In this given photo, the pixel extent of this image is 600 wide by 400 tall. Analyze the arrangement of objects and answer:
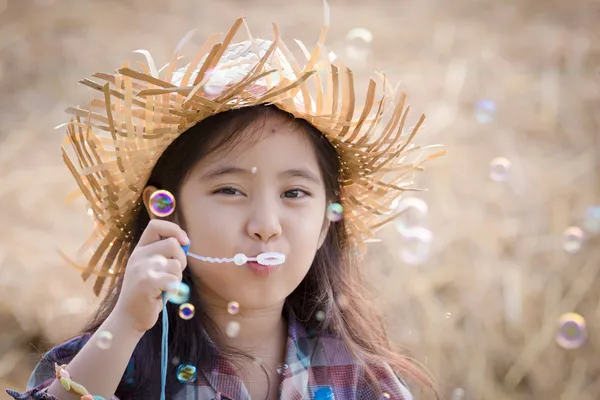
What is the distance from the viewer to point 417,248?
3.15 meters

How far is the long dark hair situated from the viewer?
1.65m

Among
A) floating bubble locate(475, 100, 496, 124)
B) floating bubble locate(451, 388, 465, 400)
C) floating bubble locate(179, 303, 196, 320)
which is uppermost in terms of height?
floating bubble locate(475, 100, 496, 124)

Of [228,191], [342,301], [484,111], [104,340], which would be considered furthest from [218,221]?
[484,111]

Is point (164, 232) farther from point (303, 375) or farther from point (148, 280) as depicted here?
point (303, 375)

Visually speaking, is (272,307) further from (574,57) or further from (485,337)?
(574,57)

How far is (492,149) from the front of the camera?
12.6 feet

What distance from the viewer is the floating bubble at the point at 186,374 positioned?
1.63 meters

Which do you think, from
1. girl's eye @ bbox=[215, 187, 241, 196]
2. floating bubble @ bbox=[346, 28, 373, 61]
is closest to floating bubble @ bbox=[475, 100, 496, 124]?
floating bubble @ bbox=[346, 28, 373, 61]

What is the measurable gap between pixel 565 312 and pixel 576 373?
25 centimetres

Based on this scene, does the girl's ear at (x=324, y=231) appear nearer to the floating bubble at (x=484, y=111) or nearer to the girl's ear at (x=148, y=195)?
the girl's ear at (x=148, y=195)

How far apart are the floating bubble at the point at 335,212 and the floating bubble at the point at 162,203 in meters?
0.36

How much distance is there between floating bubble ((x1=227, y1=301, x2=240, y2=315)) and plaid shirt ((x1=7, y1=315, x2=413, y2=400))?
90 mm

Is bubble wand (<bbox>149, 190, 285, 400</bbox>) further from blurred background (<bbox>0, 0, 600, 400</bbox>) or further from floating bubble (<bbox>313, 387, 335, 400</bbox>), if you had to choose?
blurred background (<bbox>0, 0, 600, 400</bbox>)

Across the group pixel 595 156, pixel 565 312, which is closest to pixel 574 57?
pixel 595 156
